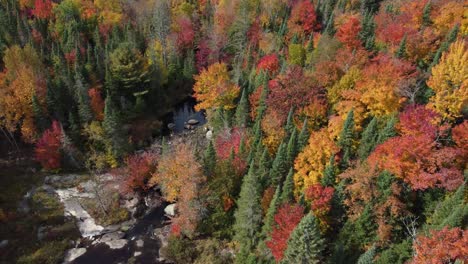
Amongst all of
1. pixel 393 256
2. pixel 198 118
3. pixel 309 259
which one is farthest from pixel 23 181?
pixel 393 256

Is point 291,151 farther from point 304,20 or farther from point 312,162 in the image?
point 304,20

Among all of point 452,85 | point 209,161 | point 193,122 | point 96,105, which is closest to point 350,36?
point 452,85

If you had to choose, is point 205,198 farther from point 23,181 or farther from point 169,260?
point 23,181

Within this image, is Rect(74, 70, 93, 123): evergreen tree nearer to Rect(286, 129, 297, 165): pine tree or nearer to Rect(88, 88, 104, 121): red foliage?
Rect(88, 88, 104, 121): red foliage

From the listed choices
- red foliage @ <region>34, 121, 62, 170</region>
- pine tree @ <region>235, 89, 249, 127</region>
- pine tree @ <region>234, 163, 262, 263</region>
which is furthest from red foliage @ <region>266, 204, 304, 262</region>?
red foliage @ <region>34, 121, 62, 170</region>

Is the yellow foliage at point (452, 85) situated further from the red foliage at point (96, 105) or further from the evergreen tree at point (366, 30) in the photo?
the red foliage at point (96, 105)

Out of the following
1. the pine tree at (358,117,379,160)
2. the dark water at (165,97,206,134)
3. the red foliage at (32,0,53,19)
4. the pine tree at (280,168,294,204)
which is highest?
the red foliage at (32,0,53,19)
